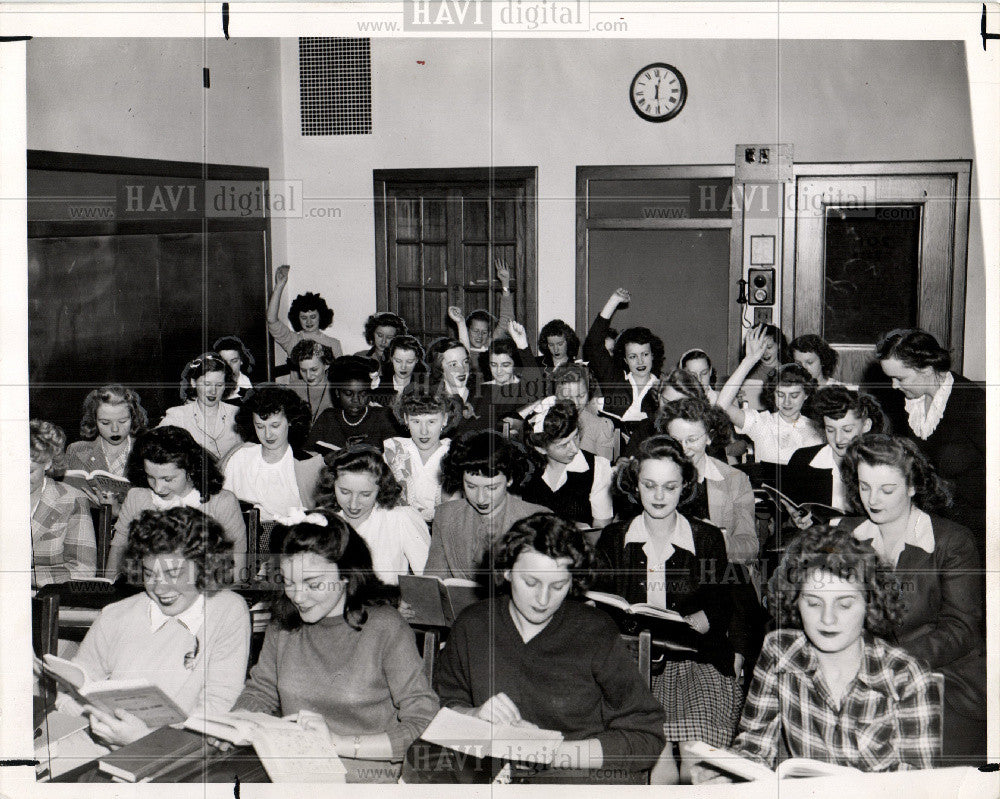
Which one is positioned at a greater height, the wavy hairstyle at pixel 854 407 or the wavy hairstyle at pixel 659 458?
the wavy hairstyle at pixel 854 407

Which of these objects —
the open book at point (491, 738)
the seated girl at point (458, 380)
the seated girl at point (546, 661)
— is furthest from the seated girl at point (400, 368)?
the open book at point (491, 738)

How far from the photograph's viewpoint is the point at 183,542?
2.03m

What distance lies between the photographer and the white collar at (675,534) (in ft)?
6.84

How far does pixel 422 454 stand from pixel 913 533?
116cm

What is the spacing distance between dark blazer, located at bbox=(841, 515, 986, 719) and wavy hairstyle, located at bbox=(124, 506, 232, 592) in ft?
4.57

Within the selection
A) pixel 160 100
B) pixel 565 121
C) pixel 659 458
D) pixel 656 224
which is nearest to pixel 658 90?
pixel 565 121

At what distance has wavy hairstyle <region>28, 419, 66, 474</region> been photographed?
214 cm

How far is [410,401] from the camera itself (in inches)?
109

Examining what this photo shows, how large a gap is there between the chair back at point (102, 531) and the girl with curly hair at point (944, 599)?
1.63 meters

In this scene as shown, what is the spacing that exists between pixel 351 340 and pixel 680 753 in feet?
6.77

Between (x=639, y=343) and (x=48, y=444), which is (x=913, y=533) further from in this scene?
(x=48, y=444)

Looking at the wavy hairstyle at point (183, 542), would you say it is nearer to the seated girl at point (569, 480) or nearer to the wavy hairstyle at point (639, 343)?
the seated girl at point (569, 480)

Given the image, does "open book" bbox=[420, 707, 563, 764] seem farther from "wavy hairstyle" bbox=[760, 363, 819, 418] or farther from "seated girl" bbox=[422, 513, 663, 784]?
"wavy hairstyle" bbox=[760, 363, 819, 418]

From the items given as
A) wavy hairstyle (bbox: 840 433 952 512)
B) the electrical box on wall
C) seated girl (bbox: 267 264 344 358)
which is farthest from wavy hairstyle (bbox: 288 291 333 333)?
wavy hairstyle (bbox: 840 433 952 512)
